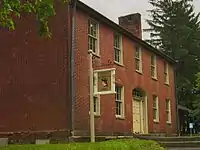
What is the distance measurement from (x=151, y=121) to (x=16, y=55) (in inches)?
464

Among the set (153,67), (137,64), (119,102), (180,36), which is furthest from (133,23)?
(180,36)

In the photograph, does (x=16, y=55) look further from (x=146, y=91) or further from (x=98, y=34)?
(x=146, y=91)

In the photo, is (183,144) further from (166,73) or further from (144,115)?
(166,73)

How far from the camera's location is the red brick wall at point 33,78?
1959 centimetres

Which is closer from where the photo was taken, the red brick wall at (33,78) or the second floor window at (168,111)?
the red brick wall at (33,78)

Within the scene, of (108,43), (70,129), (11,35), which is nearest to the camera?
(70,129)

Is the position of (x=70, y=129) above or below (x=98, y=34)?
below

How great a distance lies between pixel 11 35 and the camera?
21844 mm

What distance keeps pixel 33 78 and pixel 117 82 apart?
5.75 meters

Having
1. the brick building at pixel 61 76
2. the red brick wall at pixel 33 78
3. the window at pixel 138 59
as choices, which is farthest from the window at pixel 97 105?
the window at pixel 138 59

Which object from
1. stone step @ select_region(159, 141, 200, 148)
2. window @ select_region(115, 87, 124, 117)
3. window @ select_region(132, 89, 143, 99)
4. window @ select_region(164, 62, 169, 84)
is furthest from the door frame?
stone step @ select_region(159, 141, 200, 148)

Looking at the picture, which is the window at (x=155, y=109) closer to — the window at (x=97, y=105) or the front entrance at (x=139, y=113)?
the front entrance at (x=139, y=113)

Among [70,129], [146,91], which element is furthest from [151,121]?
[70,129]

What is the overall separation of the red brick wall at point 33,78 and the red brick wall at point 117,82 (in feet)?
2.83
